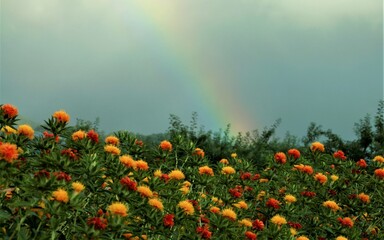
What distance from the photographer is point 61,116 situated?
4316mm

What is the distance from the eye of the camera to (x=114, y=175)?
409 centimetres

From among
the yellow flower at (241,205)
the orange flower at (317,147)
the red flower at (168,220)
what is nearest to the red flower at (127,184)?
the red flower at (168,220)

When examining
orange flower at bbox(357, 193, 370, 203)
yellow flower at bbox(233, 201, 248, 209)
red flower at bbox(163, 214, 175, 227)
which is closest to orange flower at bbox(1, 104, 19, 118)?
red flower at bbox(163, 214, 175, 227)

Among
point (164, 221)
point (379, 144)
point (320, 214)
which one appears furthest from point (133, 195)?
point (379, 144)

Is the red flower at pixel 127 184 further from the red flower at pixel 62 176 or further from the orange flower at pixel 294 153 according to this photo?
the orange flower at pixel 294 153

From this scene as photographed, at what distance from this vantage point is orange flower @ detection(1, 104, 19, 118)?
408cm

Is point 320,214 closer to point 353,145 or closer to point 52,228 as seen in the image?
point 52,228

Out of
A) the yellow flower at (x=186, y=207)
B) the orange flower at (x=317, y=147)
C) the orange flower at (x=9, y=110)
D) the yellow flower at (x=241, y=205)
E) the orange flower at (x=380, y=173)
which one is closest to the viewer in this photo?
the orange flower at (x=9, y=110)


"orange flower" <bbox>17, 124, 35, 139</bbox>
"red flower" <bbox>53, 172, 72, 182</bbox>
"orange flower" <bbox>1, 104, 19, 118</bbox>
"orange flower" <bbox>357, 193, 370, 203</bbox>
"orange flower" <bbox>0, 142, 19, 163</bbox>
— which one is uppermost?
"orange flower" <bbox>357, 193, 370, 203</bbox>

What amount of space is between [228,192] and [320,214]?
113 centimetres

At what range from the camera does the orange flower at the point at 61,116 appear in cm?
430

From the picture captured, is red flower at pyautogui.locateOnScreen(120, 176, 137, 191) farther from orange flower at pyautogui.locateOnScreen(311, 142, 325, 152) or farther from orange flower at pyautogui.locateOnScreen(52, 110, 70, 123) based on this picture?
orange flower at pyautogui.locateOnScreen(311, 142, 325, 152)

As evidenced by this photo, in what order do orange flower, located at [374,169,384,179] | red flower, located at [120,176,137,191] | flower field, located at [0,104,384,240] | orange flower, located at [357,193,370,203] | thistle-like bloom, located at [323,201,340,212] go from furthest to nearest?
1. orange flower, located at [374,169,384,179]
2. orange flower, located at [357,193,370,203]
3. thistle-like bloom, located at [323,201,340,212]
4. red flower, located at [120,176,137,191]
5. flower field, located at [0,104,384,240]

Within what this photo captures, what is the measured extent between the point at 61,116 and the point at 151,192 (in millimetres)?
972
